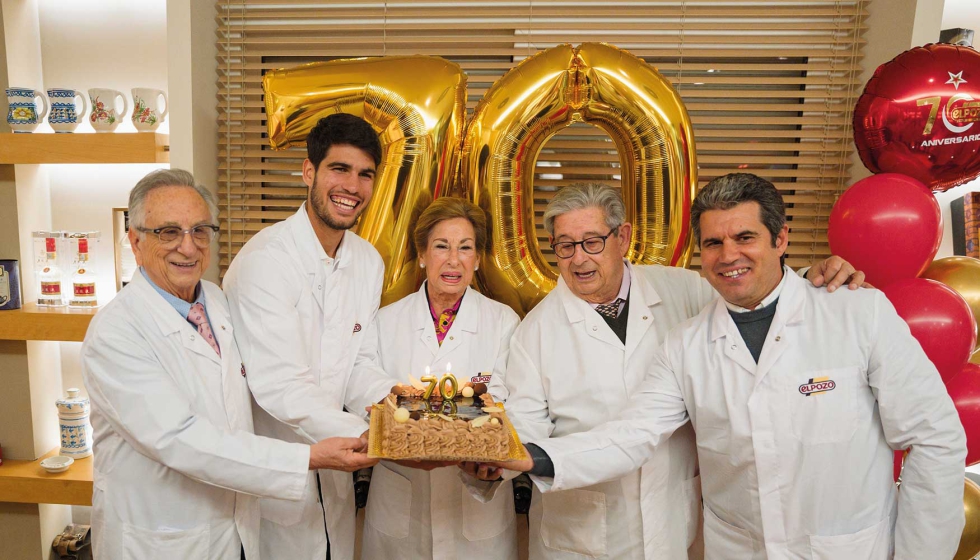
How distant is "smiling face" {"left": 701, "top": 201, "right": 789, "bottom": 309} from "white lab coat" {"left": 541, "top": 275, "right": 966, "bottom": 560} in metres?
0.08

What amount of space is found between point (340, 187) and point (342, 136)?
0.53 ft

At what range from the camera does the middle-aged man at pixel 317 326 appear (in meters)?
1.78

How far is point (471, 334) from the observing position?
2.07 m

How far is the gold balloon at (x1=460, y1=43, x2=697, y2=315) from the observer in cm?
219

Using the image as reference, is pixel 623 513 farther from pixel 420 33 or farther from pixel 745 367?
pixel 420 33

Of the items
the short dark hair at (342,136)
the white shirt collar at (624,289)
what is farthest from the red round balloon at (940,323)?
the short dark hair at (342,136)

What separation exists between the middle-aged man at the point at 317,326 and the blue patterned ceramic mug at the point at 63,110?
1.24 metres

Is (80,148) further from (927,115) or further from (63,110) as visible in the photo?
(927,115)

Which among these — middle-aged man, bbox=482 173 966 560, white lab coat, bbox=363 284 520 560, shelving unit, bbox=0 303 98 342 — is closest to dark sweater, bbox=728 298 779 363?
middle-aged man, bbox=482 173 966 560

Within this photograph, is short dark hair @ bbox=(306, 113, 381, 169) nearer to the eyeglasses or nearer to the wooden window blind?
the eyeglasses

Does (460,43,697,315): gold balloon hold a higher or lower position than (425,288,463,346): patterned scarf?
higher

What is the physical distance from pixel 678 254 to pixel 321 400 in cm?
133

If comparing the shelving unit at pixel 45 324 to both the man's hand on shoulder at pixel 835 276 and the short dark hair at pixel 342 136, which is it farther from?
the man's hand on shoulder at pixel 835 276

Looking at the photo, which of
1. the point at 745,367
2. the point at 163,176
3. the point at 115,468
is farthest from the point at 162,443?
the point at 745,367
